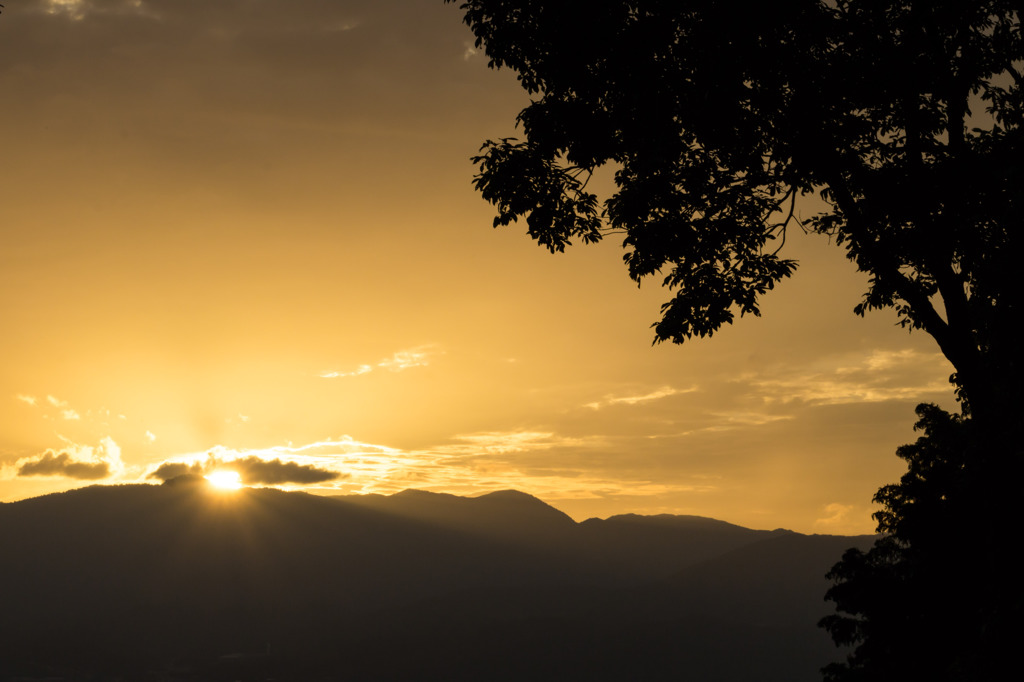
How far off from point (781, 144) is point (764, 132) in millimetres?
680

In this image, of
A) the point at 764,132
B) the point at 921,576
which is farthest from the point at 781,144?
the point at 921,576

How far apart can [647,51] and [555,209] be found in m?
3.42

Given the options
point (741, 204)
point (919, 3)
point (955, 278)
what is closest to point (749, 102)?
point (741, 204)

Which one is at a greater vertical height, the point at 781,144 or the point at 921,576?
the point at 781,144

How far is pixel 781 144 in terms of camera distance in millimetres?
13180

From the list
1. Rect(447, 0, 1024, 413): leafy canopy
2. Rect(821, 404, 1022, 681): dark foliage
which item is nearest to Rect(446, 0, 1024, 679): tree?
Rect(447, 0, 1024, 413): leafy canopy

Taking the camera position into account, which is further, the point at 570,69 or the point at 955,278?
the point at 570,69

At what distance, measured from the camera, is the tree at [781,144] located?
12.2 metres

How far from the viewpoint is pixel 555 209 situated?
15078 millimetres

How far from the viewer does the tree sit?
40.0 ft

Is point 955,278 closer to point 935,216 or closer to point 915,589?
point 935,216

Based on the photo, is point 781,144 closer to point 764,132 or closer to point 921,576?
point 764,132

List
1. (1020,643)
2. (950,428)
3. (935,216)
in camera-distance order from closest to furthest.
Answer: (1020,643) → (935,216) → (950,428)

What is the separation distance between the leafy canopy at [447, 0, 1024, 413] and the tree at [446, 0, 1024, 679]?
0.11ft
